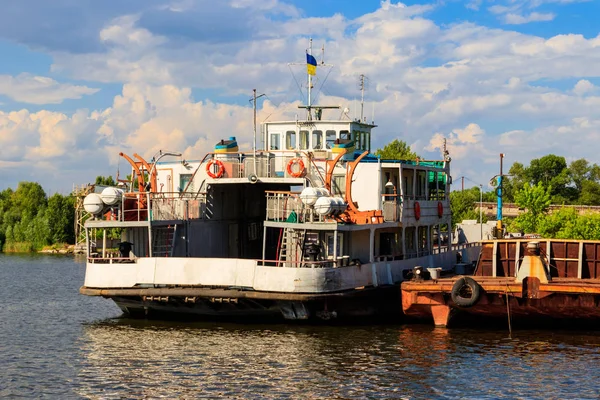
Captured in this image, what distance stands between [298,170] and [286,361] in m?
9.49

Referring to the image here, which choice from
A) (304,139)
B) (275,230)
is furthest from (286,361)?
(304,139)

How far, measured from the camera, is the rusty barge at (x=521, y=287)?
27562mm

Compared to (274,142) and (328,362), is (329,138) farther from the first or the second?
(328,362)

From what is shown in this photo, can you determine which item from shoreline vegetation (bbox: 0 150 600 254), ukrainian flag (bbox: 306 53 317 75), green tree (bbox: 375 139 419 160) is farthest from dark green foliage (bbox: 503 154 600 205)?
ukrainian flag (bbox: 306 53 317 75)

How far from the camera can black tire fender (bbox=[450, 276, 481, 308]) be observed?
28.0 m

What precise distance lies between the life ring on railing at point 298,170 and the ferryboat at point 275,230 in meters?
0.05

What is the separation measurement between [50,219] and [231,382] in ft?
254

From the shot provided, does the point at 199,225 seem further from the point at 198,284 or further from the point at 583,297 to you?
the point at 583,297

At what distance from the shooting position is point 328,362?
2438cm

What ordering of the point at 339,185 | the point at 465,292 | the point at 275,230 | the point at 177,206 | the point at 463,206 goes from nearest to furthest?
the point at 465,292, the point at 177,206, the point at 339,185, the point at 275,230, the point at 463,206

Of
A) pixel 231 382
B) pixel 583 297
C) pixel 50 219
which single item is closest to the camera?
pixel 231 382

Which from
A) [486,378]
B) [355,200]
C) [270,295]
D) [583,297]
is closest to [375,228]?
[355,200]

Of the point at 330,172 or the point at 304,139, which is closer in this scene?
the point at 330,172

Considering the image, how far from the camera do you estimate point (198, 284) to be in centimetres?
2886
